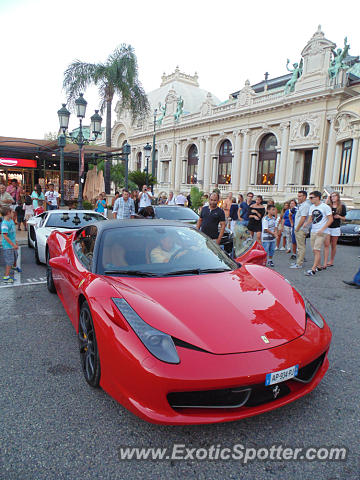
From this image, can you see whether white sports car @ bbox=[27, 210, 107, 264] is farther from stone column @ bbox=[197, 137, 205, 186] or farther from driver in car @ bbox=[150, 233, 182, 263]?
stone column @ bbox=[197, 137, 205, 186]

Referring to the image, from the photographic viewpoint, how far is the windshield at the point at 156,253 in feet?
10.3

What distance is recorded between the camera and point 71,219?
747 centimetres

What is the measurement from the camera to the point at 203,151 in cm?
4053

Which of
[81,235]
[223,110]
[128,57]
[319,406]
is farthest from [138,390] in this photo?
[223,110]

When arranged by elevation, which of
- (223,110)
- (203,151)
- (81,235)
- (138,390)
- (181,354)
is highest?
(223,110)

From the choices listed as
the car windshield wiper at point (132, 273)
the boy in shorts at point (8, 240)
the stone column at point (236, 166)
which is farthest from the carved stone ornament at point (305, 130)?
the car windshield wiper at point (132, 273)

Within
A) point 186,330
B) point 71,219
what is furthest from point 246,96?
point 186,330

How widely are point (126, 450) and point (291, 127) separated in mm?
32438

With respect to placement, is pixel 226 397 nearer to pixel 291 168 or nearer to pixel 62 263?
pixel 62 263

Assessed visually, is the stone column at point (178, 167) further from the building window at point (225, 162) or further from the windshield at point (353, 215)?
the windshield at point (353, 215)

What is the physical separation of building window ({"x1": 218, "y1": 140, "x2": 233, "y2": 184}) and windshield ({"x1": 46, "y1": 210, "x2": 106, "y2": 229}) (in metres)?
32.4

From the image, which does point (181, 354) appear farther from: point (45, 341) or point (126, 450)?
point (45, 341)

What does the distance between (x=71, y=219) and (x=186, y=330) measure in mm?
5864

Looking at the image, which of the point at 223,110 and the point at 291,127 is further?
the point at 223,110
